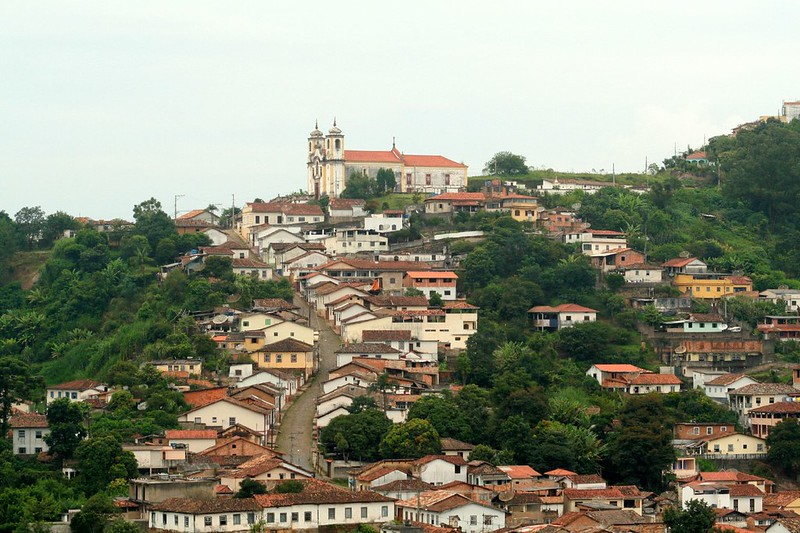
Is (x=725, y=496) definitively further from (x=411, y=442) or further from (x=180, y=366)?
(x=180, y=366)

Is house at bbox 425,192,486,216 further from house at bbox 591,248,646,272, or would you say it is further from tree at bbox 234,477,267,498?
tree at bbox 234,477,267,498

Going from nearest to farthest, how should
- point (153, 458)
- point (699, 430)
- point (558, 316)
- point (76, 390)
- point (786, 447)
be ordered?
1. point (153, 458)
2. point (786, 447)
3. point (699, 430)
4. point (76, 390)
5. point (558, 316)

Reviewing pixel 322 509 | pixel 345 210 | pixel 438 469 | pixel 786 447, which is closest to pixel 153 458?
pixel 322 509

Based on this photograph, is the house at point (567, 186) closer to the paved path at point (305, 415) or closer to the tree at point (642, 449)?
the paved path at point (305, 415)

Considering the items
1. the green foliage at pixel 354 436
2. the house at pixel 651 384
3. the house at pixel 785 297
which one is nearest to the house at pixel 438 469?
the green foliage at pixel 354 436

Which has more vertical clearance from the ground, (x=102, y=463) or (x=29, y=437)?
(x=29, y=437)

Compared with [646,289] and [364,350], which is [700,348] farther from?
[364,350]
